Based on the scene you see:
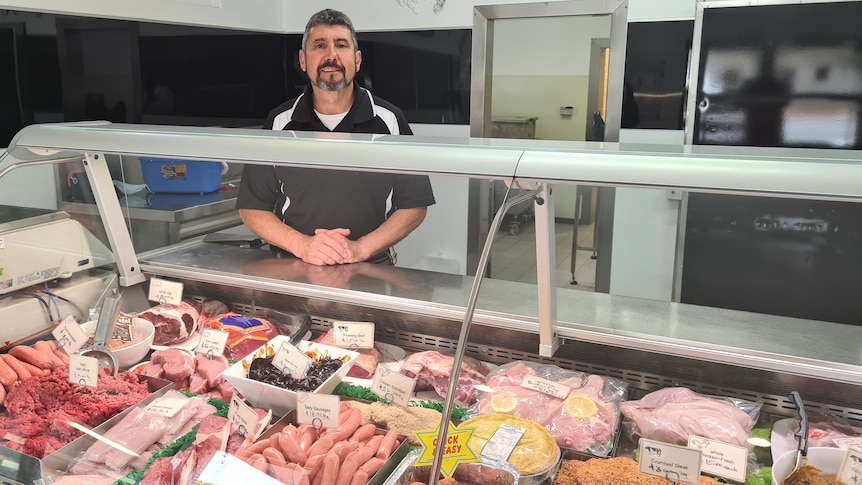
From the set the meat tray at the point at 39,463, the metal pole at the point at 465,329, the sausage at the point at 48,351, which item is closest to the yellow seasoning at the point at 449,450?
the metal pole at the point at 465,329

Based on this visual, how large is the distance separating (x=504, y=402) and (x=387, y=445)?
0.43m

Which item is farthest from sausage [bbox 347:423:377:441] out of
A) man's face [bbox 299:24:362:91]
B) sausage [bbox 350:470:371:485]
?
man's face [bbox 299:24:362:91]

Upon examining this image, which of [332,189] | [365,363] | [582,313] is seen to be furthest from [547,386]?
[332,189]

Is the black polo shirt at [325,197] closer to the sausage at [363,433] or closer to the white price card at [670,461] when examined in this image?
the sausage at [363,433]

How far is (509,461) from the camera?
6.25ft

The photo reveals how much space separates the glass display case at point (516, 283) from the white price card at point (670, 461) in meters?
0.39

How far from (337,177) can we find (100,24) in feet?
8.18

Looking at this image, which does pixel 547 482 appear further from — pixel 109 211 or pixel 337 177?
pixel 109 211

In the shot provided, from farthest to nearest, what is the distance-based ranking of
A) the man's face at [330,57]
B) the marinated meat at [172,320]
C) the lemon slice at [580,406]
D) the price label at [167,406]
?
the man's face at [330,57] < the marinated meat at [172,320] < the price label at [167,406] < the lemon slice at [580,406]

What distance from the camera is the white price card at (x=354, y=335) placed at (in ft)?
8.18

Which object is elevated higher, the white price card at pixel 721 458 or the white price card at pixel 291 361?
the white price card at pixel 291 361

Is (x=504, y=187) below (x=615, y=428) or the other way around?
the other way around

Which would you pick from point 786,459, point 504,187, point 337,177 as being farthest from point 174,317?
point 786,459

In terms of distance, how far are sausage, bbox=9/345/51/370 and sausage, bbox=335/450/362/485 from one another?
4.13 feet
